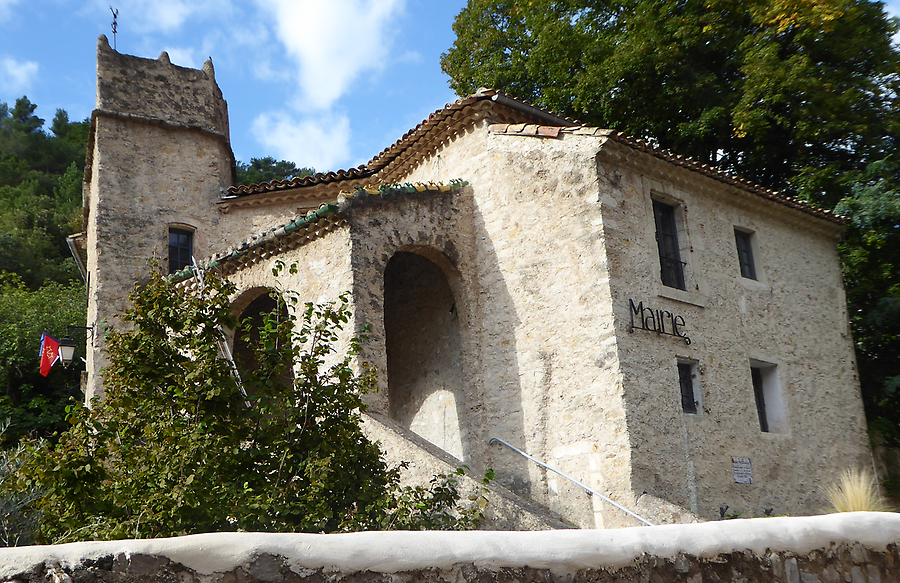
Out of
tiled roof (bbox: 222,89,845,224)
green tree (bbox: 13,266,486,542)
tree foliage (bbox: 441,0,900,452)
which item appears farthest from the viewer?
tree foliage (bbox: 441,0,900,452)

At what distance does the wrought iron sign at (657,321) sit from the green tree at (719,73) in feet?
20.8

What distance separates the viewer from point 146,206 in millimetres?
15133

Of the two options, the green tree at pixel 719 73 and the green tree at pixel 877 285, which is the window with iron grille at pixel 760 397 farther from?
the green tree at pixel 719 73

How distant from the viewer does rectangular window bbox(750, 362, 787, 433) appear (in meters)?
12.2

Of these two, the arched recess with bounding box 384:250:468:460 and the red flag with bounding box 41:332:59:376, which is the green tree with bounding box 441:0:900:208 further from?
the red flag with bounding box 41:332:59:376

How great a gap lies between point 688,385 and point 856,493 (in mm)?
3067

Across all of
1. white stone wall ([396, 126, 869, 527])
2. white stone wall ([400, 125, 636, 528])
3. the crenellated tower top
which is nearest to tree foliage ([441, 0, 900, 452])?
white stone wall ([396, 126, 869, 527])

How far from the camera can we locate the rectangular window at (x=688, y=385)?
10.9 metres

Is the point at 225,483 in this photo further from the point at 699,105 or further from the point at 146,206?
the point at 699,105

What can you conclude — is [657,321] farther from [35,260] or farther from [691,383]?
[35,260]

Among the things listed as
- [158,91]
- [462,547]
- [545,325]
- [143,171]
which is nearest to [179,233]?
[143,171]

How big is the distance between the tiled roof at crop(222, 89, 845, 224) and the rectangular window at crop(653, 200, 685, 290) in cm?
75

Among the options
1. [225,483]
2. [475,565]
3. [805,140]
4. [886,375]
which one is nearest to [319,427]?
[225,483]

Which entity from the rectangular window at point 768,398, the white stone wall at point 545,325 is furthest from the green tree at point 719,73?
the white stone wall at point 545,325
